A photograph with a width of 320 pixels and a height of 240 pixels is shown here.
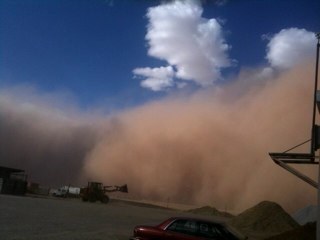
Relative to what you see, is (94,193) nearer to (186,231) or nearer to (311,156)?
(311,156)

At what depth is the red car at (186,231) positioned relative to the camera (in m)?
11.9

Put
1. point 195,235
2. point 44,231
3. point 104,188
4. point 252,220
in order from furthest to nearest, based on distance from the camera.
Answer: point 104,188 < point 252,220 < point 44,231 < point 195,235

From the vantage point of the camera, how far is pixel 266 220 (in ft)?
123

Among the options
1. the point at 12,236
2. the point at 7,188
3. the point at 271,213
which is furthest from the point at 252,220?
the point at 7,188

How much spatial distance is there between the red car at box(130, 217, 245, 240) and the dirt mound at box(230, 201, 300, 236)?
2356 cm

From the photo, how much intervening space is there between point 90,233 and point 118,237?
126 cm

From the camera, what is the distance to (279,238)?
55.8ft

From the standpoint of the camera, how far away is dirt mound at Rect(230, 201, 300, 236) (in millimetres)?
35750

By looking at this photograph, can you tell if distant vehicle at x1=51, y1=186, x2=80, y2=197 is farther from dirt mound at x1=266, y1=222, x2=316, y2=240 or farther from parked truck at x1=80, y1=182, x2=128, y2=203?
dirt mound at x1=266, y1=222, x2=316, y2=240

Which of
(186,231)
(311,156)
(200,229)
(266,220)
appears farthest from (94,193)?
(200,229)

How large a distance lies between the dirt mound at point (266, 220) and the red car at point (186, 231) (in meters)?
23.6

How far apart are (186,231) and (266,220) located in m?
27.3

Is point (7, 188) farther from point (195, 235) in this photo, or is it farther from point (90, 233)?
point (195, 235)

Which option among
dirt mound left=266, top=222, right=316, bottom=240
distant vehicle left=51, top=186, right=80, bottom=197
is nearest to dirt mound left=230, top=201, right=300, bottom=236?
dirt mound left=266, top=222, right=316, bottom=240
